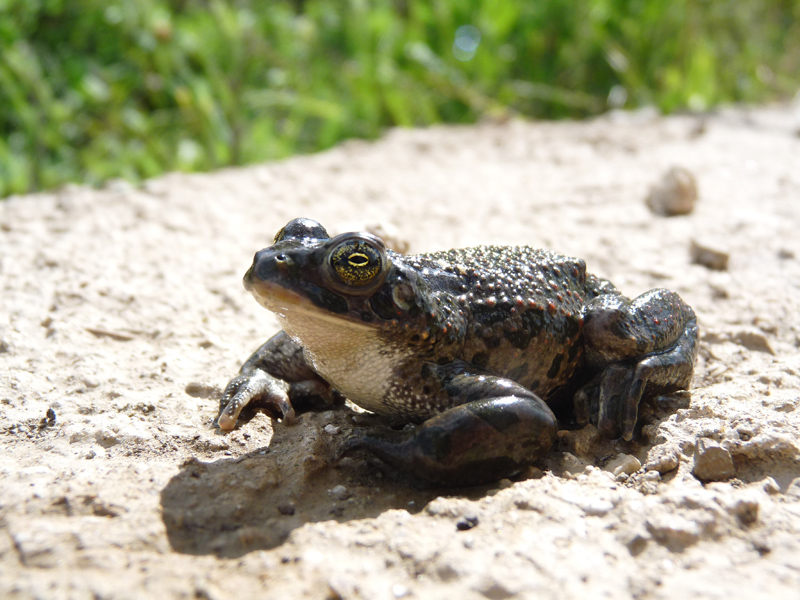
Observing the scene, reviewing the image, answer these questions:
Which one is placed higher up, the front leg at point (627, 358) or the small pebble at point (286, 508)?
the front leg at point (627, 358)

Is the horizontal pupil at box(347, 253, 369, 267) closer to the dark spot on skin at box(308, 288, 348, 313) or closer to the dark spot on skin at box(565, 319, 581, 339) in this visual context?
the dark spot on skin at box(308, 288, 348, 313)

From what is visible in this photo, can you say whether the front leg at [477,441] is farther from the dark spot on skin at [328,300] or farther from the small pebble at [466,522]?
the dark spot on skin at [328,300]

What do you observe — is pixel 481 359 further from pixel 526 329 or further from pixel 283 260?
pixel 283 260

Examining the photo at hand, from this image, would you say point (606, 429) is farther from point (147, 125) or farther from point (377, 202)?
point (147, 125)

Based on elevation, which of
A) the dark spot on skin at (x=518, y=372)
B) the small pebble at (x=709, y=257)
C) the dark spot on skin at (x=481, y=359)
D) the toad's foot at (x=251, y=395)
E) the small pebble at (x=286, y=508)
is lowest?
the small pebble at (x=286, y=508)

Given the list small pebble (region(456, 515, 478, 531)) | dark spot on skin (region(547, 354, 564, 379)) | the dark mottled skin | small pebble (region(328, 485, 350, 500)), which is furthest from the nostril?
dark spot on skin (region(547, 354, 564, 379))

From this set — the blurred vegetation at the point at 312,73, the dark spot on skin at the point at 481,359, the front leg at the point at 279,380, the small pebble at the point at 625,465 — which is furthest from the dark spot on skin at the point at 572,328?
the blurred vegetation at the point at 312,73

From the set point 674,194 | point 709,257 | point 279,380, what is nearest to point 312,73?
point 674,194

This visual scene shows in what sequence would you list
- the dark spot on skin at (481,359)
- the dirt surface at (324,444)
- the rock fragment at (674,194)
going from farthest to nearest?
the rock fragment at (674,194)
the dark spot on skin at (481,359)
the dirt surface at (324,444)

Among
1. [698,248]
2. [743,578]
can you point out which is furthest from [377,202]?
[743,578]
